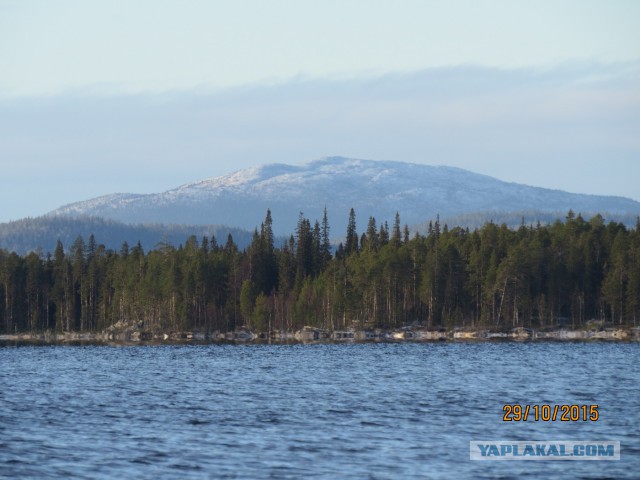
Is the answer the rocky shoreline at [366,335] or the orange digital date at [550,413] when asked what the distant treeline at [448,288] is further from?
the orange digital date at [550,413]

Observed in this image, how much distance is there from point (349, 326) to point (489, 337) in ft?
84.5

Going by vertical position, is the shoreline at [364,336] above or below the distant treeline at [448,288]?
below

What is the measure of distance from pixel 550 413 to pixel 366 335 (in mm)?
119615

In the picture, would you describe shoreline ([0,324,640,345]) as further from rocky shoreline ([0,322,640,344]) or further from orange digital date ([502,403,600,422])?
orange digital date ([502,403,600,422])

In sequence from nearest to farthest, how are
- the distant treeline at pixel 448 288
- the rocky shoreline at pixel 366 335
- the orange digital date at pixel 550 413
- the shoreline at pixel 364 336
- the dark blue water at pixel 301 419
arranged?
the dark blue water at pixel 301 419
the orange digital date at pixel 550 413
the shoreline at pixel 364 336
the rocky shoreline at pixel 366 335
the distant treeline at pixel 448 288

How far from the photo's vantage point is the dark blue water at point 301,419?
3775cm

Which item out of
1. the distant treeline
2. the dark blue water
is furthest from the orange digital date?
the distant treeline

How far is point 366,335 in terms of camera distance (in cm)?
17050

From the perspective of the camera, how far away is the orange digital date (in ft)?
160

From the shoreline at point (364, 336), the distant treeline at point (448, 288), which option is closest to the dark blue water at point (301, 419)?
the shoreline at point (364, 336)

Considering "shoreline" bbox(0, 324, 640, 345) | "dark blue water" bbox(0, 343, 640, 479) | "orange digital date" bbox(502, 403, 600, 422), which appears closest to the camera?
"dark blue water" bbox(0, 343, 640, 479)

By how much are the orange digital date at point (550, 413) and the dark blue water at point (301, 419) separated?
2.19 feet

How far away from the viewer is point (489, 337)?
16238 centimetres

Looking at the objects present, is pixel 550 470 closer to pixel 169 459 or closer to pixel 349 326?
pixel 169 459
